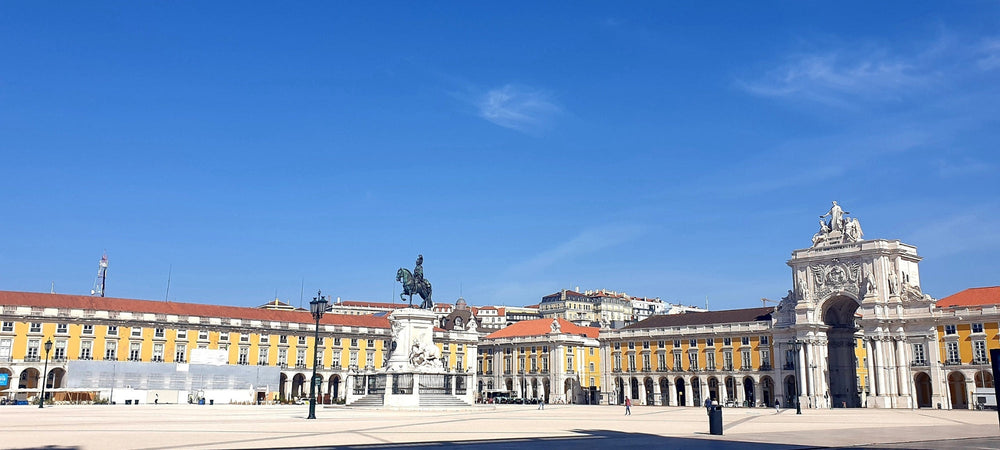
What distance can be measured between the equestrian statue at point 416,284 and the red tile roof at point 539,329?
52.3 meters

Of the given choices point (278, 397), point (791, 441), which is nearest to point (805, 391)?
point (278, 397)

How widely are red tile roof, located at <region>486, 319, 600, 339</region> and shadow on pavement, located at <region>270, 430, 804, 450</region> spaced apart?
87682 millimetres

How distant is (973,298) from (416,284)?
180 feet

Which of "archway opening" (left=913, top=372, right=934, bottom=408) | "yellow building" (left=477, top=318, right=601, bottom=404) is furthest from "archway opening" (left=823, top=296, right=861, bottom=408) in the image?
"yellow building" (left=477, top=318, right=601, bottom=404)

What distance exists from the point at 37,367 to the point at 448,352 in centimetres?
4955

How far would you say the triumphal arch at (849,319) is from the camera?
7825cm

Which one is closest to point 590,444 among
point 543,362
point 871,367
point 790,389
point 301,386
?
point 871,367

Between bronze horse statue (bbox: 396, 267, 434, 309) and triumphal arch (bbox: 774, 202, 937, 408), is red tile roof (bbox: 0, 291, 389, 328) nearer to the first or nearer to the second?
bronze horse statue (bbox: 396, 267, 434, 309)

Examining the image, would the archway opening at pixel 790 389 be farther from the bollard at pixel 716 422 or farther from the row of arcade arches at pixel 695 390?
the bollard at pixel 716 422

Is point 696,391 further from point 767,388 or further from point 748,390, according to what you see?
point 767,388

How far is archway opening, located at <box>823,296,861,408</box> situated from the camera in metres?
86.9

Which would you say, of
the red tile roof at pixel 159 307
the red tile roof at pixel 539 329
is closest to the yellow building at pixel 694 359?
the red tile roof at pixel 539 329

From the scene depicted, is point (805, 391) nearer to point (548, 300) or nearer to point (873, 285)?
point (873, 285)

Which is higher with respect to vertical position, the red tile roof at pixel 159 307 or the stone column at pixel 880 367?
the red tile roof at pixel 159 307
